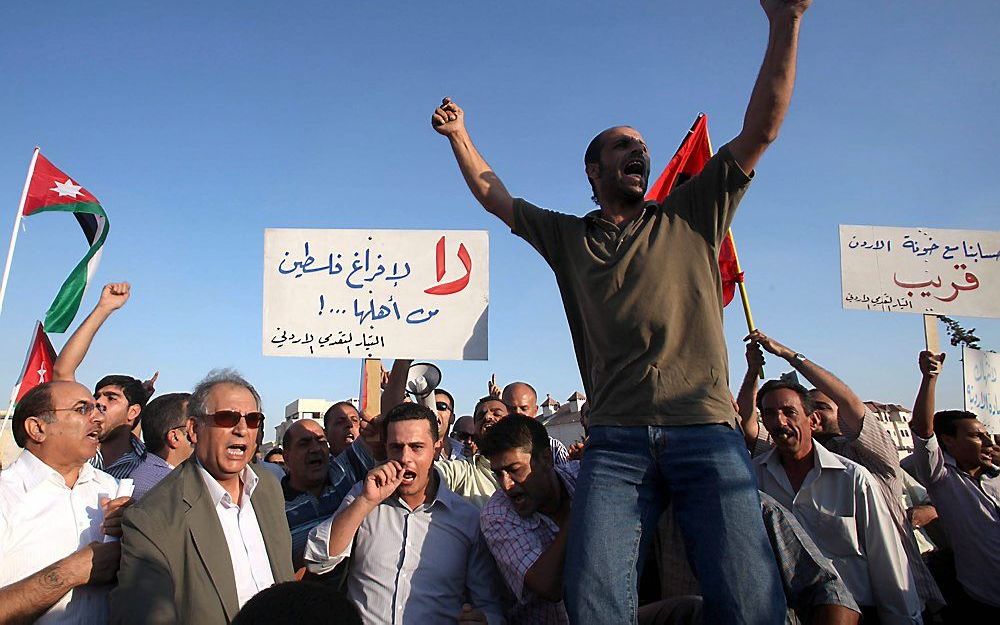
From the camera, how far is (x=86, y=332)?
4711 millimetres

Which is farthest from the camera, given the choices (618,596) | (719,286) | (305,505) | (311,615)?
(305,505)

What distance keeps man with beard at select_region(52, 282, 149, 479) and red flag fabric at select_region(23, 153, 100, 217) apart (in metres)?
2.10

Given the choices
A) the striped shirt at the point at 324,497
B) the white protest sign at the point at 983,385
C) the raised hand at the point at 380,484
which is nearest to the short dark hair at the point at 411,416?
the raised hand at the point at 380,484

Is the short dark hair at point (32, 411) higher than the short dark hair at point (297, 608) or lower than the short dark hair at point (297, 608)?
higher

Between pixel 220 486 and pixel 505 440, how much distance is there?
1318 millimetres

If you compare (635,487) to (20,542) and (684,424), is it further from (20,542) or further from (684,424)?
(20,542)

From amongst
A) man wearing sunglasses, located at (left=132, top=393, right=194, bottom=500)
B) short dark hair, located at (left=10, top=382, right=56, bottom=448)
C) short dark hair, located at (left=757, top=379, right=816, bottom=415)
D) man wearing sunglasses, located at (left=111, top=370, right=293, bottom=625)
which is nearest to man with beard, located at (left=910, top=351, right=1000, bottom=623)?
short dark hair, located at (left=757, top=379, right=816, bottom=415)

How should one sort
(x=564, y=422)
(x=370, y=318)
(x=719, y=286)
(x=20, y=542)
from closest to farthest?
1. (x=719, y=286)
2. (x=20, y=542)
3. (x=370, y=318)
4. (x=564, y=422)

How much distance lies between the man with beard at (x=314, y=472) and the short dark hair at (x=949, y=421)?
405 cm

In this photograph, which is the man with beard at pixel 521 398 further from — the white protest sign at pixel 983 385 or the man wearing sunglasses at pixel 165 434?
the white protest sign at pixel 983 385

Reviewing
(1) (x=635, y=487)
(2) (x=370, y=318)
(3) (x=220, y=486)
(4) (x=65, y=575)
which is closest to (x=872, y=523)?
(1) (x=635, y=487)

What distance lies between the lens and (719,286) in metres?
2.47

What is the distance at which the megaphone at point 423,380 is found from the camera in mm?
6227

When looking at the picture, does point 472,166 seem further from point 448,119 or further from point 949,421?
point 949,421
